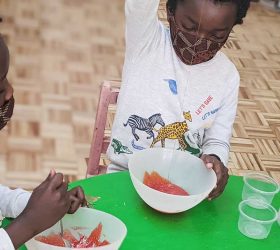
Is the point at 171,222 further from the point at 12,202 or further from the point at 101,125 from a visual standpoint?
the point at 101,125

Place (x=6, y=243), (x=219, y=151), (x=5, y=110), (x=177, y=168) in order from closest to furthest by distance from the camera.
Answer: (x=6, y=243) < (x=5, y=110) < (x=177, y=168) < (x=219, y=151)

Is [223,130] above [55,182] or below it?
below

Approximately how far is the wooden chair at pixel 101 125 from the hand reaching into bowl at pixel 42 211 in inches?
20.2

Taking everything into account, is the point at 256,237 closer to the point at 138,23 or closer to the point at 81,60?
the point at 138,23

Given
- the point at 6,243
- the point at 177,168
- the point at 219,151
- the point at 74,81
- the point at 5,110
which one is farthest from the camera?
the point at 74,81

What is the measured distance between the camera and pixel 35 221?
1.01 metres

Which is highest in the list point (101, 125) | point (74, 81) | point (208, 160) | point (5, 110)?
point (5, 110)

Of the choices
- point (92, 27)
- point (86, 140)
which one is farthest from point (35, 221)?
point (92, 27)

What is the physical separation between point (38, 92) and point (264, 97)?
1303 mm

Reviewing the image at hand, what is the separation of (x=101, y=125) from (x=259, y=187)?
47 cm

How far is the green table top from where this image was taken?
1156 millimetres

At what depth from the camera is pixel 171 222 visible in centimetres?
121

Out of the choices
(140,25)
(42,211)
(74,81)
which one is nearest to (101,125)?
(140,25)

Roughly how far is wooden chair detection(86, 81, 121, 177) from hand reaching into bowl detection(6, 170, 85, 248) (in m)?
0.51
